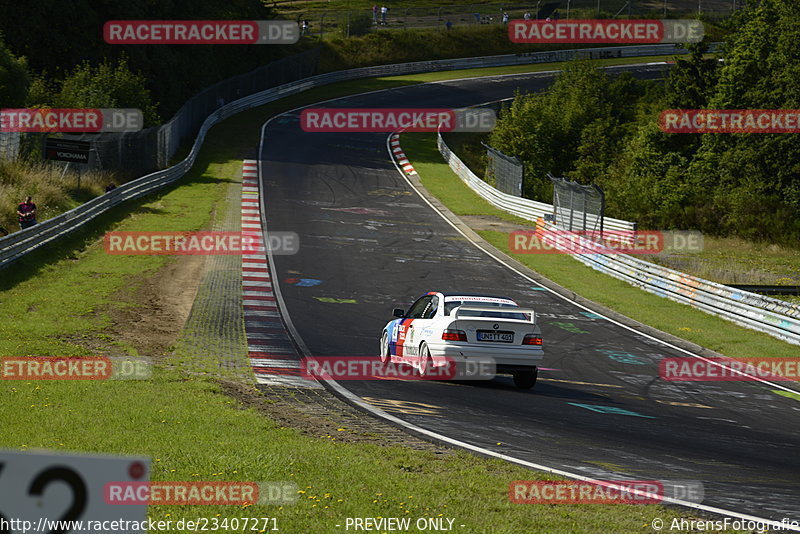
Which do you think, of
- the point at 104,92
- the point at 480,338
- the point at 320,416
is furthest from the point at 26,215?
the point at 104,92

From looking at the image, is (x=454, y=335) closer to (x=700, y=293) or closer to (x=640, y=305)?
(x=640, y=305)

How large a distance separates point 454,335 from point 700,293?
44.1 feet

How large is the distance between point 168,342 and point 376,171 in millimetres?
34097

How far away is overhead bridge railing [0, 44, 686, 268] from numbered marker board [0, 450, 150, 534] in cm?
2107

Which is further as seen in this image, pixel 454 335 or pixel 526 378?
pixel 526 378

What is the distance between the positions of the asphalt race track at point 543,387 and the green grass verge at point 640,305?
127 centimetres

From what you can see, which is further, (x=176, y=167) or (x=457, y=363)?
(x=176, y=167)

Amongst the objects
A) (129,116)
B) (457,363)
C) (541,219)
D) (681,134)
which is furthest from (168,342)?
(681,134)

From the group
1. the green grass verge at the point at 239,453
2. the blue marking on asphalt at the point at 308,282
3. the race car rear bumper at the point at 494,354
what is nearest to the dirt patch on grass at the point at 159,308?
the green grass verge at the point at 239,453

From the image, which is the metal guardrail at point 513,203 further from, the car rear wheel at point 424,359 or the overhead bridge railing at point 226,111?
the car rear wheel at point 424,359

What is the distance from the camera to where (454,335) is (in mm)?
14234

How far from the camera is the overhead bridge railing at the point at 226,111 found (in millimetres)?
24906

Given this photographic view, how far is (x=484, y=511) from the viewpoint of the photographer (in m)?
7.47

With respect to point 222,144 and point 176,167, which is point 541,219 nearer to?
point 176,167
